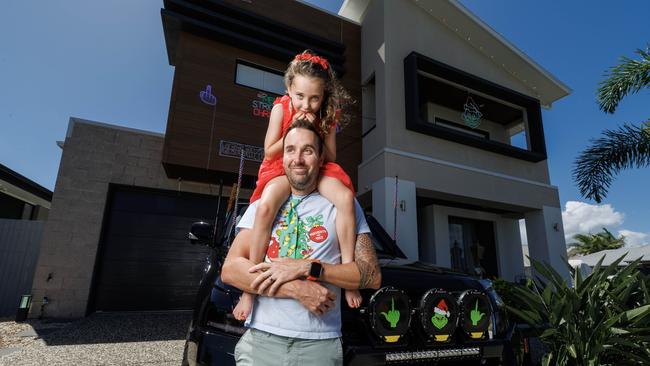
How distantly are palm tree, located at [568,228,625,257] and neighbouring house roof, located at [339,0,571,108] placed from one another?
31640mm

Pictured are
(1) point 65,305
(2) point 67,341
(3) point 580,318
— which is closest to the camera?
(3) point 580,318

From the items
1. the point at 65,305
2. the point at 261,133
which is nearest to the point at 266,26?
the point at 261,133

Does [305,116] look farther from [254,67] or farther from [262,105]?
[254,67]

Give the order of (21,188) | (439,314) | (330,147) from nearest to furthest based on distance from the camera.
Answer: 1. (330,147)
2. (439,314)
3. (21,188)

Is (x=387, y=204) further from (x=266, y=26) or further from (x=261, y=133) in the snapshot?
(x=266, y=26)

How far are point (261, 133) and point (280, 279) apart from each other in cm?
661

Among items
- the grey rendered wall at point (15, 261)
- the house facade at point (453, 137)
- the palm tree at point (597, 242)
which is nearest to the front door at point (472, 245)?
the house facade at point (453, 137)

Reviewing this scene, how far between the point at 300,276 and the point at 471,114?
9.66 meters

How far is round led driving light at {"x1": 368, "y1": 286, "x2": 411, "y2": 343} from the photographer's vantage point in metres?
1.54

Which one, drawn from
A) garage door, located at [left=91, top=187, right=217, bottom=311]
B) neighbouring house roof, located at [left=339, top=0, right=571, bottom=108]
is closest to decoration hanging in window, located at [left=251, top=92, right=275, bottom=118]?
garage door, located at [left=91, top=187, right=217, bottom=311]

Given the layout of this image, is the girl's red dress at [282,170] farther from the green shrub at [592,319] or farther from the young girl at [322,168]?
the green shrub at [592,319]

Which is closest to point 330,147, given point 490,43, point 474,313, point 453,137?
point 474,313

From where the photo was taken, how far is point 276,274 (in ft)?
3.68

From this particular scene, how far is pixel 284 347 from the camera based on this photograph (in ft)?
3.69
